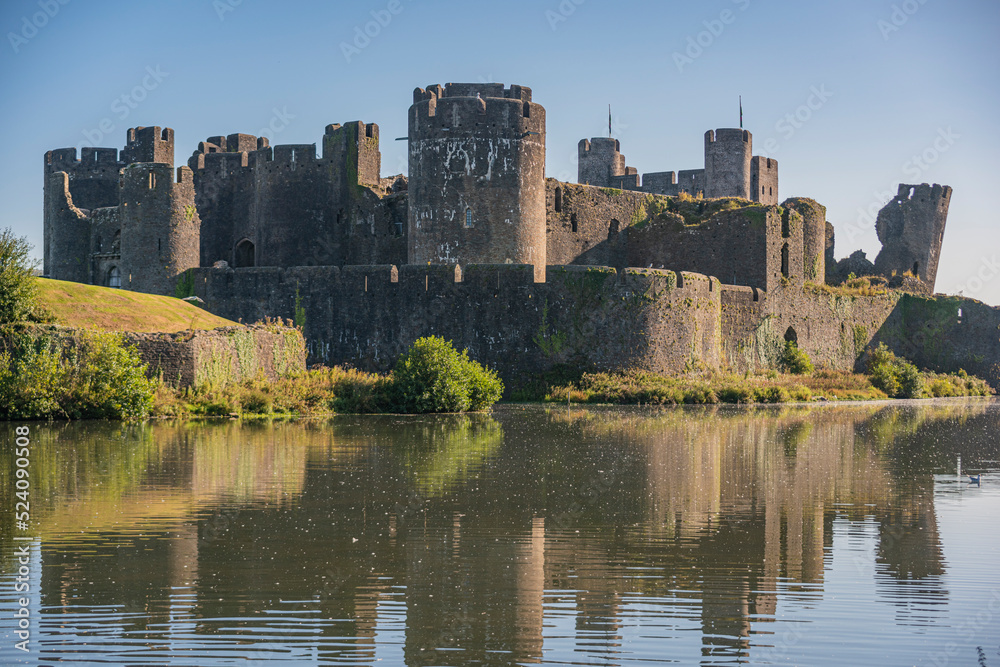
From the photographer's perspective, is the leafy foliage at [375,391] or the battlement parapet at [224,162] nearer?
the leafy foliage at [375,391]

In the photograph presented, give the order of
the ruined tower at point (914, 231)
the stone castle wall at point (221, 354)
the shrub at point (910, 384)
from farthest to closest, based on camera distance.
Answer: the ruined tower at point (914, 231), the shrub at point (910, 384), the stone castle wall at point (221, 354)

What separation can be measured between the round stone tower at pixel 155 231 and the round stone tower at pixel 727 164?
31.2m

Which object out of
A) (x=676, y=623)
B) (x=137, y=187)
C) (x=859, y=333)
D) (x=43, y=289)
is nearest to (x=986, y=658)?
(x=676, y=623)

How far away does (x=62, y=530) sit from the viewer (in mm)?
11109

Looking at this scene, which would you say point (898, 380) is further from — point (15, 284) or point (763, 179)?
point (15, 284)

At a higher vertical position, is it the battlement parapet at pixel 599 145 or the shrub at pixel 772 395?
the battlement parapet at pixel 599 145

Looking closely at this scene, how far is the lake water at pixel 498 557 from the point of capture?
780 cm

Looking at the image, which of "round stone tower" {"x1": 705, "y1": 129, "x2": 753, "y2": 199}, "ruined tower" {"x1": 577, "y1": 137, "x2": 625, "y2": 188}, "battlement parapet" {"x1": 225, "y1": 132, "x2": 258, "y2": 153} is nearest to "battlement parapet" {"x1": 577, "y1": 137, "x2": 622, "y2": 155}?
"ruined tower" {"x1": 577, "y1": 137, "x2": 625, "y2": 188}

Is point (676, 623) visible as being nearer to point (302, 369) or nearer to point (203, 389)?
point (203, 389)

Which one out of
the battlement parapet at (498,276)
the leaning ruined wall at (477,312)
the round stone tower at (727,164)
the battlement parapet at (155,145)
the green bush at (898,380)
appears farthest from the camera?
the round stone tower at (727,164)

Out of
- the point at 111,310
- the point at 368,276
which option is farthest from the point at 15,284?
the point at 368,276

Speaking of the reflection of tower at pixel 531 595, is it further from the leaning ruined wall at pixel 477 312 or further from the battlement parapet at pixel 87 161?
the battlement parapet at pixel 87 161

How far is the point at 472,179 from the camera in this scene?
39312 millimetres

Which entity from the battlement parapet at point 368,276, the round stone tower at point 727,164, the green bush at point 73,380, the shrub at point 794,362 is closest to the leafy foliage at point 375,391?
the green bush at point 73,380
